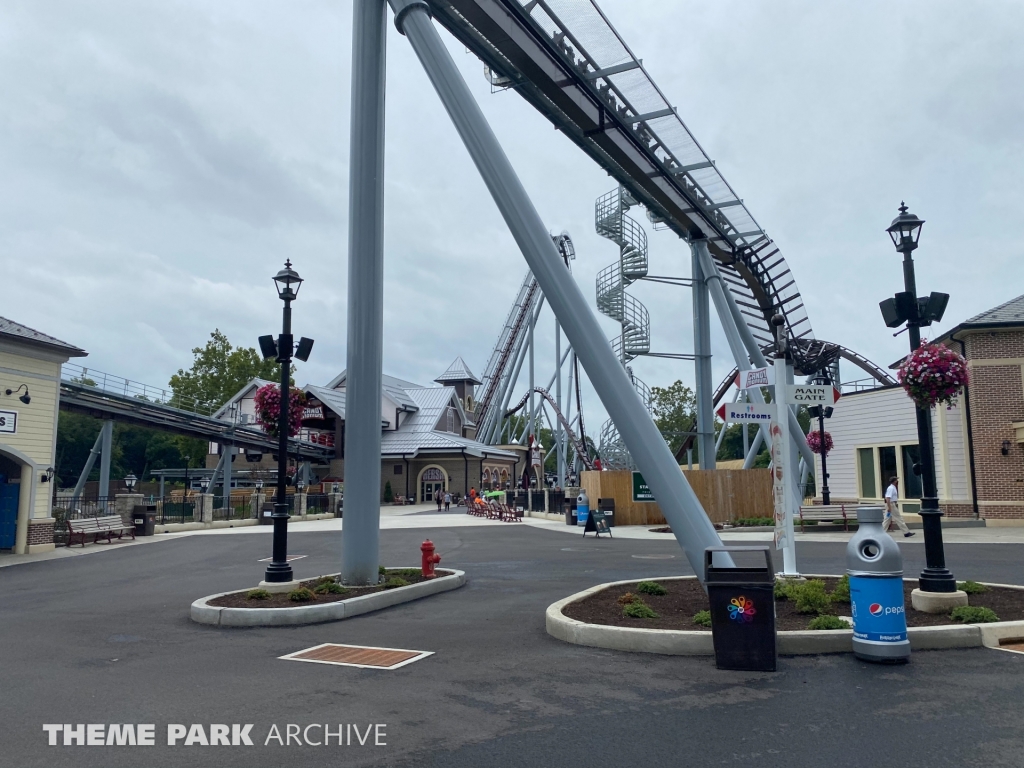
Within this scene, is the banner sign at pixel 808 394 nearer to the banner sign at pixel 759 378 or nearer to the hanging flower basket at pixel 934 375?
the banner sign at pixel 759 378

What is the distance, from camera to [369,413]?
1178 centimetres

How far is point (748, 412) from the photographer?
35.6 feet

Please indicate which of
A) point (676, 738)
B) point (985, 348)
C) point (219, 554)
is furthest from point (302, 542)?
point (985, 348)

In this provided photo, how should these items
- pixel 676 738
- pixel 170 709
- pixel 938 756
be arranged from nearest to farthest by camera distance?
pixel 938 756 < pixel 676 738 < pixel 170 709

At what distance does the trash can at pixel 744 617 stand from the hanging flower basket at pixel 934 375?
13.7 ft

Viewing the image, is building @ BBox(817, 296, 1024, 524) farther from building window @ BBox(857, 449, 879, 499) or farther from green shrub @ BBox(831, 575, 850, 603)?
green shrub @ BBox(831, 575, 850, 603)

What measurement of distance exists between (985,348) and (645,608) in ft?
75.1

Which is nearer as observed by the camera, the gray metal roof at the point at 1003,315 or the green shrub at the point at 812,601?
the green shrub at the point at 812,601

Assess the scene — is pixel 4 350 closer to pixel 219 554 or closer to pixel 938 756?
pixel 219 554

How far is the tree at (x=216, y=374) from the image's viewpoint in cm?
6147

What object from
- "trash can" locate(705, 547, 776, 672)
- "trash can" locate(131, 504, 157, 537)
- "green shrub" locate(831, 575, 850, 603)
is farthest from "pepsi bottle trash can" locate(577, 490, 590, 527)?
"trash can" locate(705, 547, 776, 672)

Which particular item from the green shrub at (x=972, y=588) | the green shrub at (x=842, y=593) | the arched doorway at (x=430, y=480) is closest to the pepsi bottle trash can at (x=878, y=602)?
the green shrub at (x=842, y=593)

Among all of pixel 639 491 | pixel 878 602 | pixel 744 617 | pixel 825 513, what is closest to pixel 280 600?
pixel 744 617

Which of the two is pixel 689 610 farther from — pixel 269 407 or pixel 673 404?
pixel 673 404
